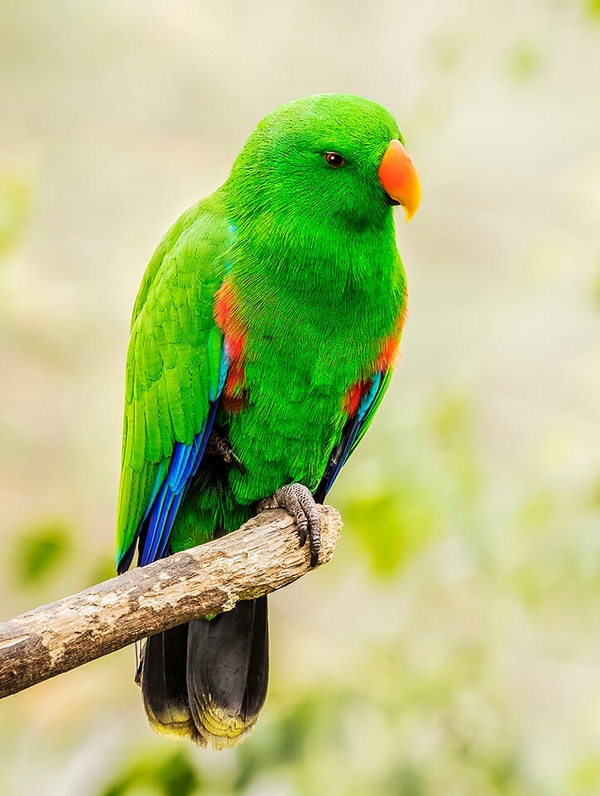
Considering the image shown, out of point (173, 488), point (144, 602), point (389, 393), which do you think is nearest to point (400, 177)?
point (173, 488)

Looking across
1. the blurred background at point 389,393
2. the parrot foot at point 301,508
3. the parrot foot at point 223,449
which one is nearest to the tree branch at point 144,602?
the parrot foot at point 301,508

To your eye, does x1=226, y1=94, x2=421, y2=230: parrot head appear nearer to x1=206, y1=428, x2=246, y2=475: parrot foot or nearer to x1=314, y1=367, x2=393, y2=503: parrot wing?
x1=314, y1=367, x2=393, y2=503: parrot wing

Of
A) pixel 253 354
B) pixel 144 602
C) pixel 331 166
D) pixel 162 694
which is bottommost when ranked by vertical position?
pixel 162 694

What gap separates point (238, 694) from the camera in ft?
7.92

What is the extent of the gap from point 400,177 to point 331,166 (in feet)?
0.52

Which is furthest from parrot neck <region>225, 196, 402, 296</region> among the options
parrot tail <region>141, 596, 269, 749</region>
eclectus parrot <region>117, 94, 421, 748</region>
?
parrot tail <region>141, 596, 269, 749</region>

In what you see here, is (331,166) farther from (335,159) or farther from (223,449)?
(223,449)

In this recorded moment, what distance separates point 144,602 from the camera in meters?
1.73

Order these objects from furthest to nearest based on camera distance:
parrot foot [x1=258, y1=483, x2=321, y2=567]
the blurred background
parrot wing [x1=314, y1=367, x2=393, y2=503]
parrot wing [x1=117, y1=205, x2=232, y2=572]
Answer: the blurred background, parrot wing [x1=314, y1=367, x2=393, y2=503], parrot wing [x1=117, y1=205, x2=232, y2=572], parrot foot [x1=258, y1=483, x2=321, y2=567]

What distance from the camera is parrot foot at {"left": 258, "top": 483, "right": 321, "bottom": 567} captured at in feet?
6.75

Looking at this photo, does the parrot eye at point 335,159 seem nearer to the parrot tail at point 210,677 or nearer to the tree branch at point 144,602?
the tree branch at point 144,602

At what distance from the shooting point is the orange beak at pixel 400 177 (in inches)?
81.4

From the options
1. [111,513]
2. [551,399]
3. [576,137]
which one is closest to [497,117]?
[576,137]

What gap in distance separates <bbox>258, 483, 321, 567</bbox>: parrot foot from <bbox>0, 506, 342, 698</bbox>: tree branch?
0.07ft
